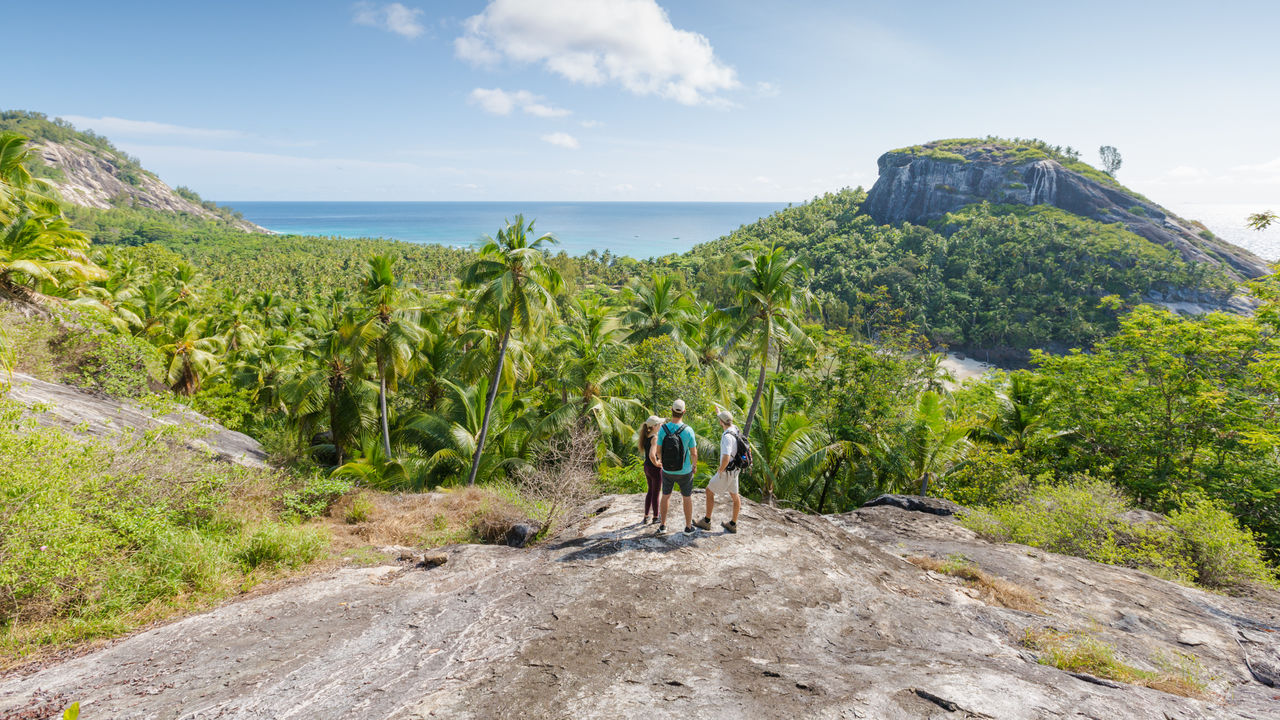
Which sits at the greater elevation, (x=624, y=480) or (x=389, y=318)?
(x=389, y=318)

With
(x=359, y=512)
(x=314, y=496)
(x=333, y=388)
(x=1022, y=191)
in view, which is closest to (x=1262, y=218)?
(x=359, y=512)

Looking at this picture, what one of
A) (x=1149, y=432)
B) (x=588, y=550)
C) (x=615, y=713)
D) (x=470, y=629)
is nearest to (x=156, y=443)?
(x=470, y=629)

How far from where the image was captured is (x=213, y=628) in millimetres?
5406

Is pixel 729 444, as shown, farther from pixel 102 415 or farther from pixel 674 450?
pixel 102 415

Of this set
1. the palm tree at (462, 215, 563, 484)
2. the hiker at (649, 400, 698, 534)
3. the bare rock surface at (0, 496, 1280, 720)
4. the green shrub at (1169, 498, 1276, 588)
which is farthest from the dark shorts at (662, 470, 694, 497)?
the palm tree at (462, 215, 563, 484)

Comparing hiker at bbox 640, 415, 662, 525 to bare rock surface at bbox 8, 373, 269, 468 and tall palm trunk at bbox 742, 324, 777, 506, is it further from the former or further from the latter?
tall palm trunk at bbox 742, 324, 777, 506

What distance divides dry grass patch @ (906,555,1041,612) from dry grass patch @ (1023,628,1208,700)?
1059 mm

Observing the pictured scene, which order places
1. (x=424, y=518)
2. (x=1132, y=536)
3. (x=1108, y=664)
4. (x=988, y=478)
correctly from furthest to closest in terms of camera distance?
1. (x=988, y=478)
2. (x=424, y=518)
3. (x=1132, y=536)
4. (x=1108, y=664)

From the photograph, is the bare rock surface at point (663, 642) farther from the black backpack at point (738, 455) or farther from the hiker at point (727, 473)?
the black backpack at point (738, 455)

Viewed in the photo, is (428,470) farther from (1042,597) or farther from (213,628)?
(1042,597)

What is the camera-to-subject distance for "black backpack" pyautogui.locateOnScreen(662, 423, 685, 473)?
7.25 meters

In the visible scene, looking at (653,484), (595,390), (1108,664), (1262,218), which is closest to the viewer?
(1108,664)

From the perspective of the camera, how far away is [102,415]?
403 inches

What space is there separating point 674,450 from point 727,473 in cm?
96
